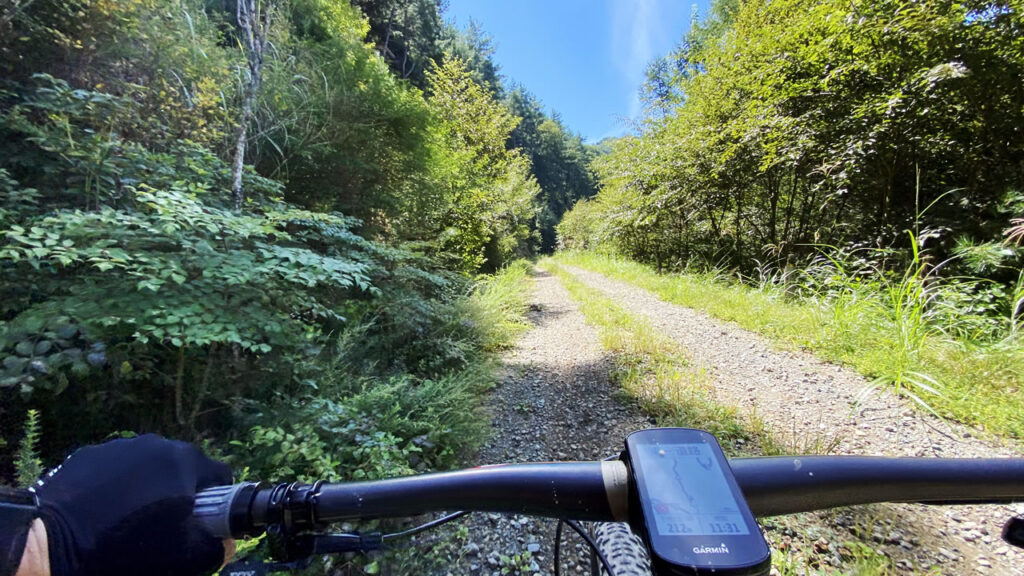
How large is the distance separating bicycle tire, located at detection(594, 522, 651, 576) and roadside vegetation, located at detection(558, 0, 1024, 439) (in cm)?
271

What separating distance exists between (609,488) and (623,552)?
13.3 inches

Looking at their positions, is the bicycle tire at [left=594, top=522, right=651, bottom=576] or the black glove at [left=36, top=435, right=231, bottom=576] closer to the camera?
the black glove at [left=36, top=435, right=231, bottom=576]

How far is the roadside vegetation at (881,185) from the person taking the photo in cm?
261

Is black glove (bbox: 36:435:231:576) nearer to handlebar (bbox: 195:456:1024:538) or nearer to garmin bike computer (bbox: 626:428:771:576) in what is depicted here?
handlebar (bbox: 195:456:1024:538)

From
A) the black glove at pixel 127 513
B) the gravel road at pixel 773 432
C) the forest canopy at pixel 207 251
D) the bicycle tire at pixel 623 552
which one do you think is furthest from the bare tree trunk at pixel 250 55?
the bicycle tire at pixel 623 552

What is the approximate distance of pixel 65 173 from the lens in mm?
1939

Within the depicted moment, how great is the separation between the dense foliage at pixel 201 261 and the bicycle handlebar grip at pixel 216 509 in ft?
3.51

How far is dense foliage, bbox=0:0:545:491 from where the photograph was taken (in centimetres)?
150

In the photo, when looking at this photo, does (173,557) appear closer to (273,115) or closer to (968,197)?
(273,115)

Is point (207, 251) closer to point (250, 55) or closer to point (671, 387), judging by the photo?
point (250, 55)

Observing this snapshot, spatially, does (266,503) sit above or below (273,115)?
below

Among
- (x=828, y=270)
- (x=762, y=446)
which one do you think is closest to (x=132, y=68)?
(x=762, y=446)

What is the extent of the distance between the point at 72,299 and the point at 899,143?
7169mm

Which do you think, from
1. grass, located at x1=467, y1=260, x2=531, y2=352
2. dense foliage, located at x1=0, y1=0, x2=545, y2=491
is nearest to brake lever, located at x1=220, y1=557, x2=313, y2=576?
dense foliage, located at x1=0, y1=0, x2=545, y2=491
